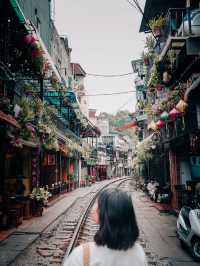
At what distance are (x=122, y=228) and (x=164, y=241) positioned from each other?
850 centimetres

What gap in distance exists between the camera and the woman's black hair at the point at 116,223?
2232mm

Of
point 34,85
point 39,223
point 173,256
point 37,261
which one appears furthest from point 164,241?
point 34,85

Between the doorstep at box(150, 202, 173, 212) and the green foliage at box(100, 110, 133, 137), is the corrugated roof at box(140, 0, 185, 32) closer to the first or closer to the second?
the doorstep at box(150, 202, 173, 212)

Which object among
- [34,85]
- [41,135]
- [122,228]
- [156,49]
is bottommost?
[122,228]

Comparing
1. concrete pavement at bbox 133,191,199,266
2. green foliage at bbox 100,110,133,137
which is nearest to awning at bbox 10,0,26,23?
concrete pavement at bbox 133,191,199,266

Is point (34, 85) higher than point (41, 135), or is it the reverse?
point (34, 85)

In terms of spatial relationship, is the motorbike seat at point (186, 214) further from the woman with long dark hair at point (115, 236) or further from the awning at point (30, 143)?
the awning at point (30, 143)

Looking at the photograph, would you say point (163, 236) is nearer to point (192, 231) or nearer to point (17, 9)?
point (192, 231)

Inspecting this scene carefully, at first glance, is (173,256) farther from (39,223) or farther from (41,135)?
(41,135)

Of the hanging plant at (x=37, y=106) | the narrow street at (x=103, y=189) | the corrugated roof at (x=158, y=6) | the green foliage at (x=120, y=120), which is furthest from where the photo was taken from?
the green foliage at (x=120, y=120)

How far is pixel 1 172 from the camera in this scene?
12.3 meters

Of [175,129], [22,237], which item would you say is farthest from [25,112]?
[175,129]

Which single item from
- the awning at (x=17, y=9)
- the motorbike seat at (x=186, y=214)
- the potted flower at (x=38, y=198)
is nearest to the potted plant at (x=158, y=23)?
the awning at (x=17, y=9)

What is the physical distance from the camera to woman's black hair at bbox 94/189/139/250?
2.23 m
